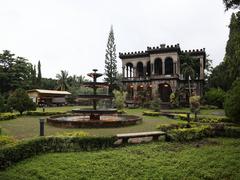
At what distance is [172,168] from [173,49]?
34.7m

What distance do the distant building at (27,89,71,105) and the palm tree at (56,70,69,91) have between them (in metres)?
8.13

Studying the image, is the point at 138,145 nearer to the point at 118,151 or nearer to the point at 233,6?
the point at 118,151

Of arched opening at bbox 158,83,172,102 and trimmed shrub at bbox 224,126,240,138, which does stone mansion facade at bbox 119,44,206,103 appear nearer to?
arched opening at bbox 158,83,172,102

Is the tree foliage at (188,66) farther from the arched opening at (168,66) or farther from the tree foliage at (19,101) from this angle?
the tree foliage at (19,101)

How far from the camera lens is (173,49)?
3944 cm

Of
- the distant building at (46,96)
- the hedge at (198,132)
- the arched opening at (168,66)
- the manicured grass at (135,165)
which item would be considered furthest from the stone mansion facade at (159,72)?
the manicured grass at (135,165)

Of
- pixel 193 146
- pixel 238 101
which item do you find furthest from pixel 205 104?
pixel 193 146

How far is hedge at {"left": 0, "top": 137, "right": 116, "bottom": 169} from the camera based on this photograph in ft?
23.5

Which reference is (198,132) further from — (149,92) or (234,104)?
(149,92)

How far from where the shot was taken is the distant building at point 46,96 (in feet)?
136

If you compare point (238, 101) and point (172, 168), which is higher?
point (238, 101)

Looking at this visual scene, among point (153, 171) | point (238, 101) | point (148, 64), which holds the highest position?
point (148, 64)

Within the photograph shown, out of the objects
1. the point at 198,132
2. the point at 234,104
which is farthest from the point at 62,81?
the point at 198,132

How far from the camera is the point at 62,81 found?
58219 mm
